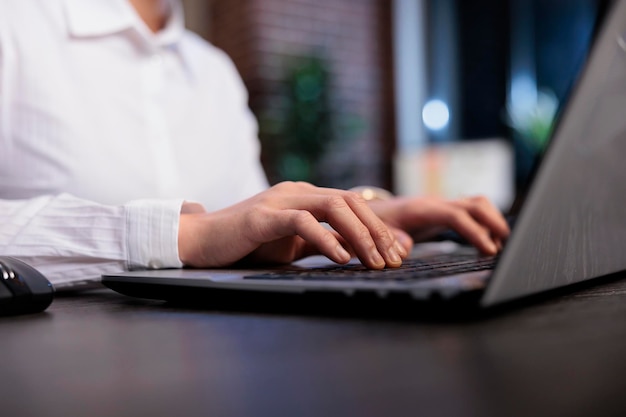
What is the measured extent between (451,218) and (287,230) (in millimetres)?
428

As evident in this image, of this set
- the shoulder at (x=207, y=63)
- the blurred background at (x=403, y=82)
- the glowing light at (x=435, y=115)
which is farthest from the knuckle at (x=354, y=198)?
the glowing light at (x=435, y=115)

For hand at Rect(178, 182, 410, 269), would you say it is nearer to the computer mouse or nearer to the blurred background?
the computer mouse

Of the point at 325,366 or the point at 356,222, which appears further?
the point at 356,222

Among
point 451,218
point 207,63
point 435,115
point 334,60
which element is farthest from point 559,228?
point 435,115

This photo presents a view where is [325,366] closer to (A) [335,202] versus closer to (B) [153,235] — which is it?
(A) [335,202]

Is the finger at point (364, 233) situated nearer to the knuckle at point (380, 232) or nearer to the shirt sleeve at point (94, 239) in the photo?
the knuckle at point (380, 232)

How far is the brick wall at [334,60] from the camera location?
3.56 meters

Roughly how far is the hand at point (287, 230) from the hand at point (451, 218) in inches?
12.6

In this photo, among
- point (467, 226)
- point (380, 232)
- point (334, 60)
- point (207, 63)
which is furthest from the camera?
point (334, 60)

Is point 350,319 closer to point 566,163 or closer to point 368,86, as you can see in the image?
point 566,163

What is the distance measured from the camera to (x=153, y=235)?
0.63m

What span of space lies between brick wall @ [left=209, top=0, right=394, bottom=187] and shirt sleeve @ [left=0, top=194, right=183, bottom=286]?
2737mm

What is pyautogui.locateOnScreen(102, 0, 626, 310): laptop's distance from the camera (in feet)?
1.02

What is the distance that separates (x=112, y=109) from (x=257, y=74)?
250 centimetres
